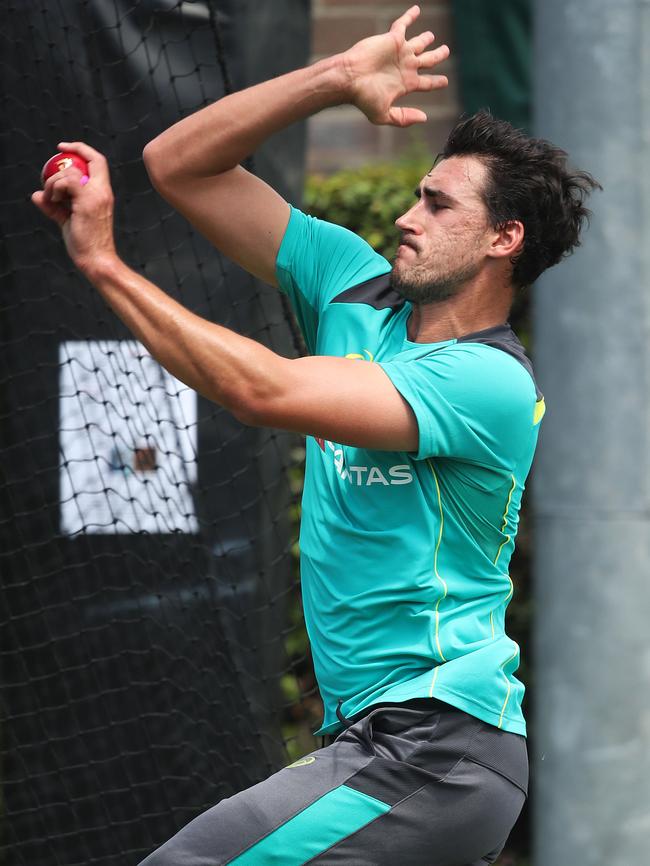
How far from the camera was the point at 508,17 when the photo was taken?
17.3 feet

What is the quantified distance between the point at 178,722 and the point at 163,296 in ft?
6.57

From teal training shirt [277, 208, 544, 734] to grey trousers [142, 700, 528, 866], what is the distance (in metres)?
0.05

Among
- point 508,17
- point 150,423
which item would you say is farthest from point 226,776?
point 508,17

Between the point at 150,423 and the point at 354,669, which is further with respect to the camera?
the point at 150,423

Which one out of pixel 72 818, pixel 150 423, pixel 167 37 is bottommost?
pixel 72 818

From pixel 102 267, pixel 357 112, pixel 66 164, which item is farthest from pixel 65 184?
pixel 357 112

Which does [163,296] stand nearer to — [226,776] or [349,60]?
[349,60]

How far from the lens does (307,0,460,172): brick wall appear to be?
18.4 feet

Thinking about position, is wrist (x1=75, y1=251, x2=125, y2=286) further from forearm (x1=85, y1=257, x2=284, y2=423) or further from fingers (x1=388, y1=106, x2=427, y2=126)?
fingers (x1=388, y1=106, x2=427, y2=126)

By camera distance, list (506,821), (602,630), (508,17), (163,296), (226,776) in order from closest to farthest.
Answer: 1. (163,296)
2. (506,821)
3. (602,630)
4. (226,776)
5. (508,17)

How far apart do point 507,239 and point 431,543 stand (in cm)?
64

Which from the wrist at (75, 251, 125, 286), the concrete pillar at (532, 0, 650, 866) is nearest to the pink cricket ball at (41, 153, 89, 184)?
the wrist at (75, 251, 125, 286)

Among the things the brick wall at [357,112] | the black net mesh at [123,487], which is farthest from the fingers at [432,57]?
the brick wall at [357,112]

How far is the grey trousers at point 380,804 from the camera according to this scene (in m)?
2.08
